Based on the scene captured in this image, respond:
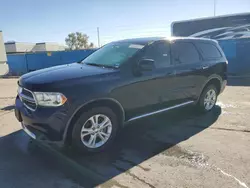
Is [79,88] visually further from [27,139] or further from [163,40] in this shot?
[163,40]

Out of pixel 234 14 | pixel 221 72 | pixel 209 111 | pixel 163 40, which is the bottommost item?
pixel 209 111

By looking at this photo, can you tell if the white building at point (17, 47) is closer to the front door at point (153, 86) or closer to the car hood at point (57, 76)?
the car hood at point (57, 76)

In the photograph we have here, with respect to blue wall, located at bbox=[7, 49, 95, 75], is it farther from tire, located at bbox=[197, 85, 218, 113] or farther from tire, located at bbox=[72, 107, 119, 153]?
tire, located at bbox=[72, 107, 119, 153]

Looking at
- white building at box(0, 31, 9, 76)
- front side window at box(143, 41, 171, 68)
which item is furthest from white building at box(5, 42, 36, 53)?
front side window at box(143, 41, 171, 68)

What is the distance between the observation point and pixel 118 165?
340 centimetres

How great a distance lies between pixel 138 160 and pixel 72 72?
174 centimetres

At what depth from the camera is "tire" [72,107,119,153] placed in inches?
136

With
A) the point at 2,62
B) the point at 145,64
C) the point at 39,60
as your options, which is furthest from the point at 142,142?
the point at 2,62

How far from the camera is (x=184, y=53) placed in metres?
4.97

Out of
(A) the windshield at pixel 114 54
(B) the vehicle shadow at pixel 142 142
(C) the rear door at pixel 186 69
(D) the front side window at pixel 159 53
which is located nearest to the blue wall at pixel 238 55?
(B) the vehicle shadow at pixel 142 142

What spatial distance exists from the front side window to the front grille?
6.61 feet

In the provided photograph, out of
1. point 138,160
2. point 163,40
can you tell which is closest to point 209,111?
point 163,40

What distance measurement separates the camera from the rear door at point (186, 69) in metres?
4.74

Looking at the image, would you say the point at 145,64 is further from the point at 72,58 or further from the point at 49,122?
the point at 72,58
